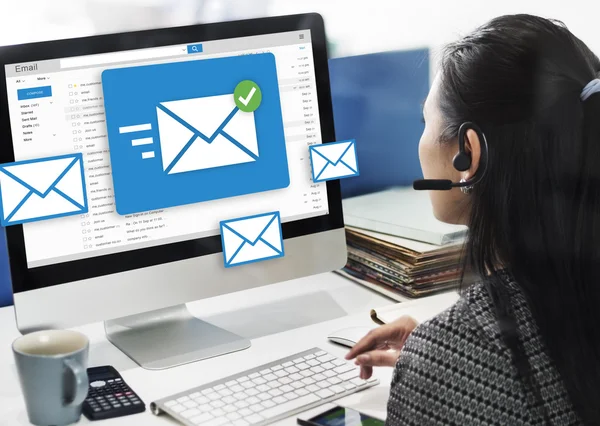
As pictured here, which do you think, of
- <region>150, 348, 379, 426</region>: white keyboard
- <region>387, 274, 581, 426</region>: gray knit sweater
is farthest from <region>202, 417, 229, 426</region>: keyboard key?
<region>387, 274, 581, 426</region>: gray knit sweater

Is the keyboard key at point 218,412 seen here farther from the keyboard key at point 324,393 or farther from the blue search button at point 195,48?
the blue search button at point 195,48

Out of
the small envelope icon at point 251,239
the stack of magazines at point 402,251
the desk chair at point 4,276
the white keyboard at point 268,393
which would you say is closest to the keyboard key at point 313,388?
the white keyboard at point 268,393

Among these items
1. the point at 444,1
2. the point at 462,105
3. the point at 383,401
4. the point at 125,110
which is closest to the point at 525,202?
the point at 462,105

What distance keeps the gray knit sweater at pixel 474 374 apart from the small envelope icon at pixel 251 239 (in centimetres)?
38

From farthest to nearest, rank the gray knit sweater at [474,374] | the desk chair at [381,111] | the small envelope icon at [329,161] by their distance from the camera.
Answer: the desk chair at [381,111] < the small envelope icon at [329,161] < the gray knit sweater at [474,374]

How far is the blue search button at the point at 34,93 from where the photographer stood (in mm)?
994

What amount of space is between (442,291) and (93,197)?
615 mm

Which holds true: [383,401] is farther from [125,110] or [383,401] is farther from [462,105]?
[125,110]

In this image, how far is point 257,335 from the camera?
1.18 metres

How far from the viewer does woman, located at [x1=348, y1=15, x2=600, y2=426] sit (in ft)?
2.52

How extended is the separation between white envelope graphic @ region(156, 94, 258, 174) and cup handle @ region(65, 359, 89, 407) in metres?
0.31

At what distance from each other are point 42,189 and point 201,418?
37 centimetres

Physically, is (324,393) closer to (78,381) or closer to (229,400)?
(229,400)

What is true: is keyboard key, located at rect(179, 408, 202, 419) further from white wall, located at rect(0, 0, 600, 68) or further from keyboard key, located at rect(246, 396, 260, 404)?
white wall, located at rect(0, 0, 600, 68)
